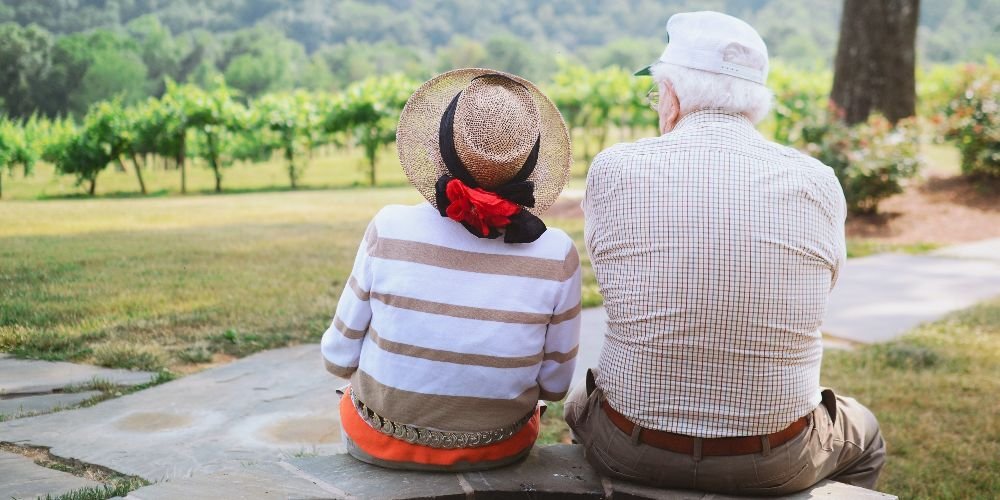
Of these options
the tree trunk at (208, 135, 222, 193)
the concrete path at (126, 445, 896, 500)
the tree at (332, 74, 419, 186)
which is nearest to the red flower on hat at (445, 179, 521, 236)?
the concrete path at (126, 445, 896, 500)

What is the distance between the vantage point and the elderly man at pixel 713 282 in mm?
2295

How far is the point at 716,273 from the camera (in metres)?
2.29

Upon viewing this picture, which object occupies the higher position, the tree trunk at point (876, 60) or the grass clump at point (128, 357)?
the tree trunk at point (876, 60)

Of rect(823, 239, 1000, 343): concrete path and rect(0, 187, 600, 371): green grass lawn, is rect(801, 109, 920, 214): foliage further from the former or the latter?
rect(0, 187, 600, 371): green grass lawn

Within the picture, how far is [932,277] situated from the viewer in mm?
7355

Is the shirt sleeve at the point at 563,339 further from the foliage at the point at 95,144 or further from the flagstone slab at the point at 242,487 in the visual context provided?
the foliage at the point at 95,144

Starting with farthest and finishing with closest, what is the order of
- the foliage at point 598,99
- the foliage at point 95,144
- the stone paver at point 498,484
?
the foliage at point 598,99, the foliage at point 95,144, the stone paver at point 498,484

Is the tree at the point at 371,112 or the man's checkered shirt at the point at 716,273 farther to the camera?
the tree at the point at 371,112

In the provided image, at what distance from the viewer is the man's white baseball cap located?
2.45 meters

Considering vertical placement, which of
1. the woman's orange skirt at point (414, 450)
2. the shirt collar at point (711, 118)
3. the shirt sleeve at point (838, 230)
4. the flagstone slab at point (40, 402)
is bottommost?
the flagstone slab at point (40, 402)

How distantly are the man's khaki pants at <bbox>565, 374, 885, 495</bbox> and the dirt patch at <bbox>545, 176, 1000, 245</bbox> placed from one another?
6977 mm

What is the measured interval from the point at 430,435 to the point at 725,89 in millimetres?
1150

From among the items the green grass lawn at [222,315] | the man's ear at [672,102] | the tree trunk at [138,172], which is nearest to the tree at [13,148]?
the green grass lawn at [222,315]

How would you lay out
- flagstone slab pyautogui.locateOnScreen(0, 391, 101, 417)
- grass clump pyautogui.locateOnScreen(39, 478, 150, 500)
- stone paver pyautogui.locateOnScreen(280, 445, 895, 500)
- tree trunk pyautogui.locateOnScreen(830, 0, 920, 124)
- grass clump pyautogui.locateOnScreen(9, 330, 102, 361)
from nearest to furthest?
stone paver pyautogui.locateOnScreen(280, 445, 895, 500), grass clump pyautogui.locateOnScreen(39, 478, 150, 500), flagstone slab pyautogui.locateOnScreen(0, 391, 101, 417), grass clump pyautogui.locateOnScreen(9, 330, 102, 361), tree trunk pyautogui.locateOnScreen(830, 0, 920, 124)
